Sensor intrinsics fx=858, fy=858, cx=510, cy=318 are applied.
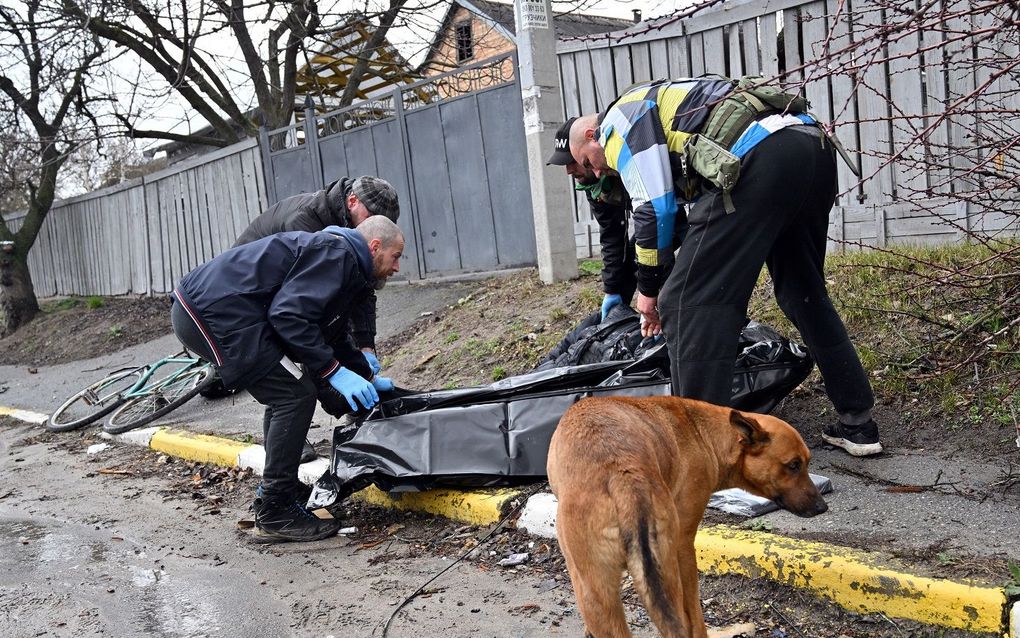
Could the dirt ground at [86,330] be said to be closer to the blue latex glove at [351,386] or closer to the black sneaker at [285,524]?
the black sneaker at [285,524]

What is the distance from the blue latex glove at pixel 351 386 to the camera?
4289 millimetres

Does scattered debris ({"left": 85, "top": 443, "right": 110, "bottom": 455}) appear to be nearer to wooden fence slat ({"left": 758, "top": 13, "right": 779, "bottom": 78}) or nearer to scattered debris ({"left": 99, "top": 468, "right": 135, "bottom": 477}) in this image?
scattered debris ({"left": 99, "top": 468, "right": 135, "bottom": 477})

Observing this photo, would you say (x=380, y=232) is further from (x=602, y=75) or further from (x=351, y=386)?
(x=602, y=75)

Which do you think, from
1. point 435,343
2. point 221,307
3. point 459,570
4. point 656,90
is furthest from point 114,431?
point 656,90

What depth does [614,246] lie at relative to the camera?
5.07m

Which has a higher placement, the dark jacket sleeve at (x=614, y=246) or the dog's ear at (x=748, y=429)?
the dark jacket sleeve at (x=614, y=246)

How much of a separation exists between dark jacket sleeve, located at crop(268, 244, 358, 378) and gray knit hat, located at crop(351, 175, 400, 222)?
1.07 m

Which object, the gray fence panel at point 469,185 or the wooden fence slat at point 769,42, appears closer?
the wooden fence slat at point 769,42

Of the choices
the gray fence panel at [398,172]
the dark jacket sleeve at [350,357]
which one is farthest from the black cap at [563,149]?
the gray fence panel at [398,172]

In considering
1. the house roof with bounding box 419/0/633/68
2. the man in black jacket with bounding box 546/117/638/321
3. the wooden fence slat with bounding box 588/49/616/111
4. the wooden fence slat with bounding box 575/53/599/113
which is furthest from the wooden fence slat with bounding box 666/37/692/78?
the man in black jacket with bounding box 546/117/638/321

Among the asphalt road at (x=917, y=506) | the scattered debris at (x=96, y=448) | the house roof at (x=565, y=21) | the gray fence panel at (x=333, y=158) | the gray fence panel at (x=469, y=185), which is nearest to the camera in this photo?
the asphalt road at (x=917, y=506)

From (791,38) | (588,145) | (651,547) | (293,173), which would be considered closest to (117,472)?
(588,145)

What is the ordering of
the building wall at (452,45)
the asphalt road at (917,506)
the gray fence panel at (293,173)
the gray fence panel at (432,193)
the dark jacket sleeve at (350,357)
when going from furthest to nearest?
the building wall at (452,45) → the gray fence panel at (293,173) → the gray fence panel at (432,193) → the dark jacket sleeve at (350,357) → the asphalt road at (917,506)

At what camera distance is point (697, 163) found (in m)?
3.56
